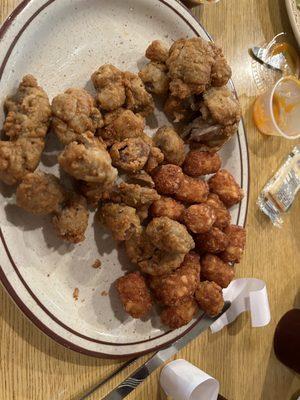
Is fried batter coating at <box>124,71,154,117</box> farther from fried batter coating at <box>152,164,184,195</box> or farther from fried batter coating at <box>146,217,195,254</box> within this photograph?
fried batter coating at <box>146,217,195,254</box>

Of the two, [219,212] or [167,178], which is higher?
[167,178]

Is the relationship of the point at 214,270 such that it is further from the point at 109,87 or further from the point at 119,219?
the point at 109,87

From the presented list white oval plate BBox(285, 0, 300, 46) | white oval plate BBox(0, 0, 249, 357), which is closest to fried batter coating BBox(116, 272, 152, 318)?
white oval plate BBox(0, 0, 249, 357)

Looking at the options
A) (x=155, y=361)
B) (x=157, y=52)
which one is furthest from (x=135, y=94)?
(x=155, y=361)

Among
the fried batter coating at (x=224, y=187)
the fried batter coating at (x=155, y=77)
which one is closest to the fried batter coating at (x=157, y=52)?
the fried batter coating at (x=155, y=77)

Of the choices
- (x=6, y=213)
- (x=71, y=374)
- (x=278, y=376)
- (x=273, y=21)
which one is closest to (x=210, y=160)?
(x=6, y=213)

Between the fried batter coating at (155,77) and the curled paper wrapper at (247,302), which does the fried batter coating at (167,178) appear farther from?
the curled paper wrapper at (247,302)
